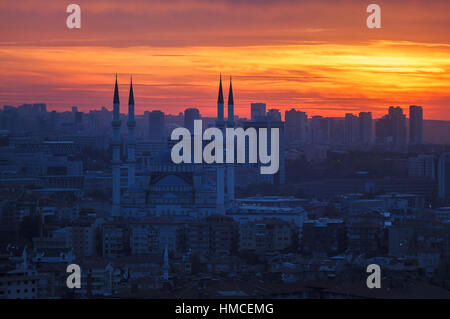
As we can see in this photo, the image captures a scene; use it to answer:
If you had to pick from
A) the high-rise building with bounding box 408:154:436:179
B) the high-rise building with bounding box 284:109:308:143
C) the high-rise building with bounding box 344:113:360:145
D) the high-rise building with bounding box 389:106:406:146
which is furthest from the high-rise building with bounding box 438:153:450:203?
the high-rise building with bounding box 284:109:308:143

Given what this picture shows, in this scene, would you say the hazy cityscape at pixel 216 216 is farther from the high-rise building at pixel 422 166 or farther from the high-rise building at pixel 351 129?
the high-rise building at pixel 351 129

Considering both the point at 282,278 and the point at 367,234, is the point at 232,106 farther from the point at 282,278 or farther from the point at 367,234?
the point at 282,278

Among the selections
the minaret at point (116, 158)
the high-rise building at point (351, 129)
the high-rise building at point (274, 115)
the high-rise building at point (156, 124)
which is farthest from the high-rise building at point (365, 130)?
the minaret at point (116, 158)

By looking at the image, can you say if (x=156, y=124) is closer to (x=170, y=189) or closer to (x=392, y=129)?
(x=392, y=129)

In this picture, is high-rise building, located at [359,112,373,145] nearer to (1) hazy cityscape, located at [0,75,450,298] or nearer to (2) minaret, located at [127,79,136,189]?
(1) hazy cityscape, located at [0,75,450,298]

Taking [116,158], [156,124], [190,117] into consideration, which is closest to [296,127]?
[156,124]
